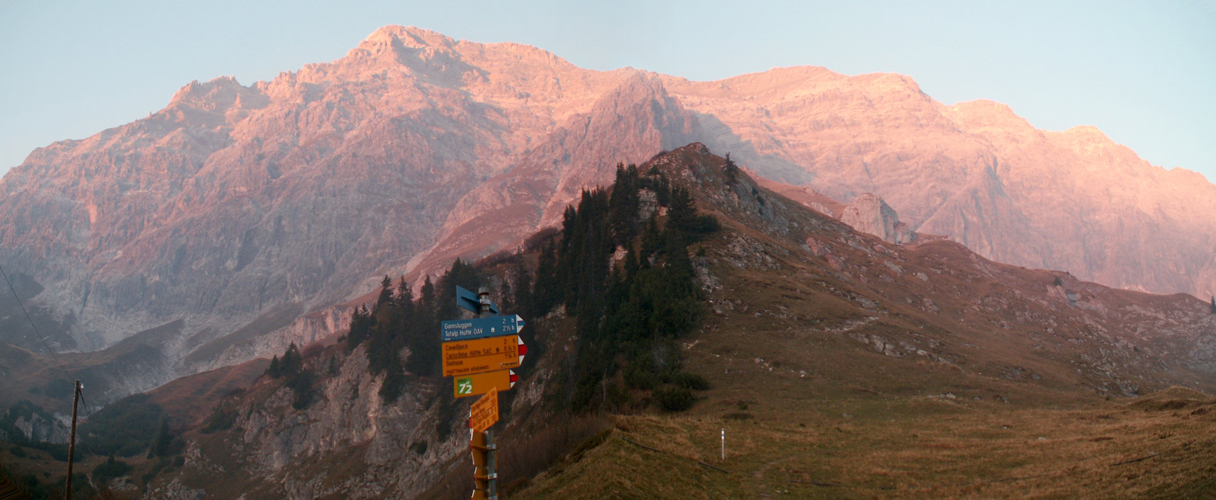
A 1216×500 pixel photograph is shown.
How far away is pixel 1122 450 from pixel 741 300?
4988 centimetres

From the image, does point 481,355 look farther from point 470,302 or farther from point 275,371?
point 275,371

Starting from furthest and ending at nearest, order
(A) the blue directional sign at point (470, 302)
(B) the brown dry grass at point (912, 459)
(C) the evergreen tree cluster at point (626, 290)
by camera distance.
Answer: (C) the evergreen tree cluster at point (626, 290)
(B) the brown dry grass at point (912, 459)
(A) the blue directional sign at point (470, 302)

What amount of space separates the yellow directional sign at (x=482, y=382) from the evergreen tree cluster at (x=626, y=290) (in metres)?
34.5

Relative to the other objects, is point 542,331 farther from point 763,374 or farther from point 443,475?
point 763,374

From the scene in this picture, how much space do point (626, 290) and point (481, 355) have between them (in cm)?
6589

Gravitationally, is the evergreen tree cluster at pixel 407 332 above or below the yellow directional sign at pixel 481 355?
below

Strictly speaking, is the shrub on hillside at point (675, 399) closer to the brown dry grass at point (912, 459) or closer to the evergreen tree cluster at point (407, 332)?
the brown dry grass at point (912, 459)

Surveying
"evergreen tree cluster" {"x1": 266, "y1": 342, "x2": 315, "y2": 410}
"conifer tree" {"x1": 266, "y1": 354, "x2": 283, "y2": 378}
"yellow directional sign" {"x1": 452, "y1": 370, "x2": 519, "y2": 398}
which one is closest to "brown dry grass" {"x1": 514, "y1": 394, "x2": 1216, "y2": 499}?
"yellow directional sign" {"x1": 452, "y1": 370, "x2": 519, "y2": 398}

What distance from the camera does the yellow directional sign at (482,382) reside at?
20505 millimetres

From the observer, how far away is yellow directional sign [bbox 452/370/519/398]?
67.3ft

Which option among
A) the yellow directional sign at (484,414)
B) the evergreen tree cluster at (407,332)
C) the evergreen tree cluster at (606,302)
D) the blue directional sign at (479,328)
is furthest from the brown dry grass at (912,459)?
the evergreen tree cluster at (407,332)

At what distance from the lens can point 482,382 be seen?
67.8 ft

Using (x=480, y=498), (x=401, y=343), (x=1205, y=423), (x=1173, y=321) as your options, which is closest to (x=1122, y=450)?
(x=1205, y=423)

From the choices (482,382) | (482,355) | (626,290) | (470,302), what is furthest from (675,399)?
(482,355)
